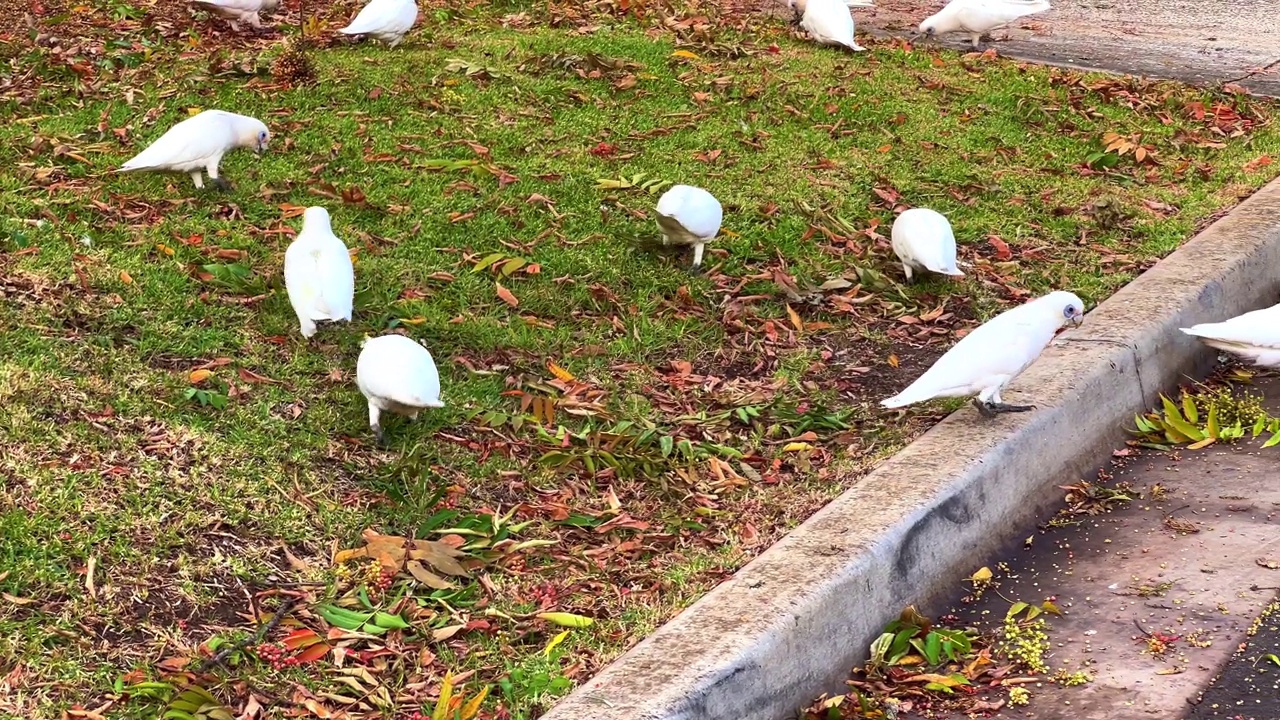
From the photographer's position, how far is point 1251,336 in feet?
14.0

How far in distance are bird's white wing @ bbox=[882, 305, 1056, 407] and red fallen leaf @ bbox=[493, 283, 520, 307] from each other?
1.50 metres

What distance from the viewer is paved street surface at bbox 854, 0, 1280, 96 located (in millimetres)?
7410

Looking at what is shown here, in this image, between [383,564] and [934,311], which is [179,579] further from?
[934,311]

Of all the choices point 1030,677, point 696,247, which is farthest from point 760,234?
point 1030,677

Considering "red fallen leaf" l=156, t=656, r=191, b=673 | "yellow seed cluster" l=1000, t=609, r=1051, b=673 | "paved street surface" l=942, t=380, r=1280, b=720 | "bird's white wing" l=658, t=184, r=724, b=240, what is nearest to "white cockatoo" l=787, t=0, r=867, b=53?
"bird's white wing" l=658, t=184, r=724, b=240

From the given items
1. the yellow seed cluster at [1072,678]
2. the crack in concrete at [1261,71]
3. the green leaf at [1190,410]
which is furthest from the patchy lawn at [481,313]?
the yellow seed cluster at [1072,678]

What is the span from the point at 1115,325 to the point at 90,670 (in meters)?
3.33

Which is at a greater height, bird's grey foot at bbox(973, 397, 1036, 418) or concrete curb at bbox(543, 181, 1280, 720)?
bird's grey foot at bbox(973, 397, 1036, 418)

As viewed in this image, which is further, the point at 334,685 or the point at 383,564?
the point at 383,564

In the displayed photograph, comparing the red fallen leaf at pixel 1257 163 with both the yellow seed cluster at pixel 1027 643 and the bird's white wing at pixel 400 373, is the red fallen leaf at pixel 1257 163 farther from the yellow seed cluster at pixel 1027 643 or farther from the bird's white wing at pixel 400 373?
the bird's white wing at pixel 400 373

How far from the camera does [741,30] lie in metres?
7.80

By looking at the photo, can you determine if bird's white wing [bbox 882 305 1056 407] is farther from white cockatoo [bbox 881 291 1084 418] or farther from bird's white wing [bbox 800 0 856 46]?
bird's white wing [bbox 800 0 856 46]

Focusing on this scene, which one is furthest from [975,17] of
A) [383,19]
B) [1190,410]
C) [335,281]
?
[335,281]

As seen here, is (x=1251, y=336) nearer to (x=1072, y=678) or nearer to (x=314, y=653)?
(x=1072, y=678)
